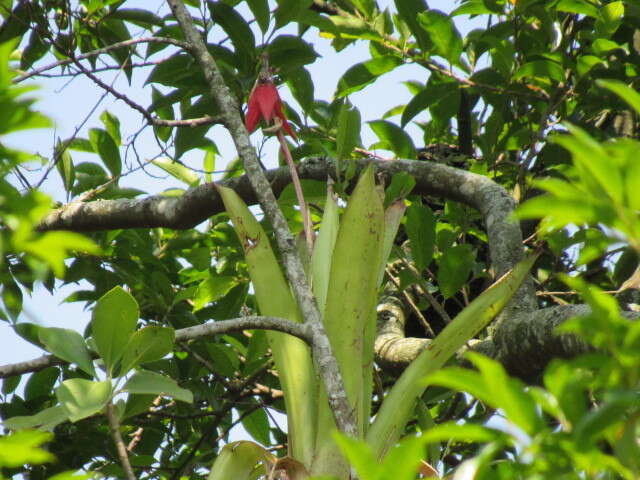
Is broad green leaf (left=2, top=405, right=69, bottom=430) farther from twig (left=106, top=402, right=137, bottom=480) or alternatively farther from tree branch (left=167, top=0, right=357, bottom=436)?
tree branch (left=167, top=0, right=357, bottom=436)

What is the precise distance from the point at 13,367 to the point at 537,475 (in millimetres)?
695

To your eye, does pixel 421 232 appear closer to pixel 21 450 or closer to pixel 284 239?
pixel 284 239

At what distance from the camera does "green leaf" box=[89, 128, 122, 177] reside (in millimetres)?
2250

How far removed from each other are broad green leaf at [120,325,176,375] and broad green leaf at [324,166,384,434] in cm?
22

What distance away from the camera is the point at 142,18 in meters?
2.01

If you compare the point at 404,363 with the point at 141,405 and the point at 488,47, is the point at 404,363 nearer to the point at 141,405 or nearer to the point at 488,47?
the point at 141,405

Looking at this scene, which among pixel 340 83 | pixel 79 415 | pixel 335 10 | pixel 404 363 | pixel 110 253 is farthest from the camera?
pixel 335 10

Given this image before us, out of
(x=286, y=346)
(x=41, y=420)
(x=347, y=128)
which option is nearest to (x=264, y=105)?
(x=347, y=128)

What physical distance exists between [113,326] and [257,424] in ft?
4.06

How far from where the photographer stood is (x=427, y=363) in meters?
1.05

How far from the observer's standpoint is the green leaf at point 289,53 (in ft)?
5.68

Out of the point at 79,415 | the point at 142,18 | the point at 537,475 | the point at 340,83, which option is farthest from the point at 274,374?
the point at 537,475

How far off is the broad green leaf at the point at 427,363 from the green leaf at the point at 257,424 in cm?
116

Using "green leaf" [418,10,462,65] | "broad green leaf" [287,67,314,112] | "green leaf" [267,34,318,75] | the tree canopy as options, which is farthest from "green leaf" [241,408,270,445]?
"green leaf" [418,10,462,65]
